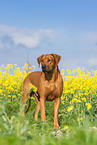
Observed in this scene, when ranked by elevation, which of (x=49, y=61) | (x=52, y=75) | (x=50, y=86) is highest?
(x=49, y=61)

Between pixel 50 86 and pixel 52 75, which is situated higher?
pixel 52 75

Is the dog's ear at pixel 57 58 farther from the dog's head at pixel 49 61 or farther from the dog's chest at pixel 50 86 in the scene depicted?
the dog's chest at pixel 50 86

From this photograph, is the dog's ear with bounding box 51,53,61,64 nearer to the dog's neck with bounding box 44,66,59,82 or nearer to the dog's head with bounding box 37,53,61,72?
the dog's head with bounding box 37,53,61,72

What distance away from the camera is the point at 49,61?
5098mm

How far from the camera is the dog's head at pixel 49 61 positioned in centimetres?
504

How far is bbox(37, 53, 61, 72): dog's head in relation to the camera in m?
5.04

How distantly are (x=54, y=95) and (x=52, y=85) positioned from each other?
275 millimetres

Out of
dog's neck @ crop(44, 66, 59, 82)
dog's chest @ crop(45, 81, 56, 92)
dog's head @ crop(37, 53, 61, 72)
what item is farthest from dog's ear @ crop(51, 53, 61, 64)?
dog's chest @ crop(45, 81, 56, 92)

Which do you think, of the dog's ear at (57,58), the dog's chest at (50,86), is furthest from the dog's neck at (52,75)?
the dog's ear at (57,58)

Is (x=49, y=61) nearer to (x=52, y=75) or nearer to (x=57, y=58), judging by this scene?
(x=57, y=58)

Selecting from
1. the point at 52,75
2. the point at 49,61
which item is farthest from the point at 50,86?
the point at 49,61

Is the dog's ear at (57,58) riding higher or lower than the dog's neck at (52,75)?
higher

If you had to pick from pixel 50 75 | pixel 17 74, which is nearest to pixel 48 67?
pixel 50 75

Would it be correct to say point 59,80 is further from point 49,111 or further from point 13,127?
point 13,127
